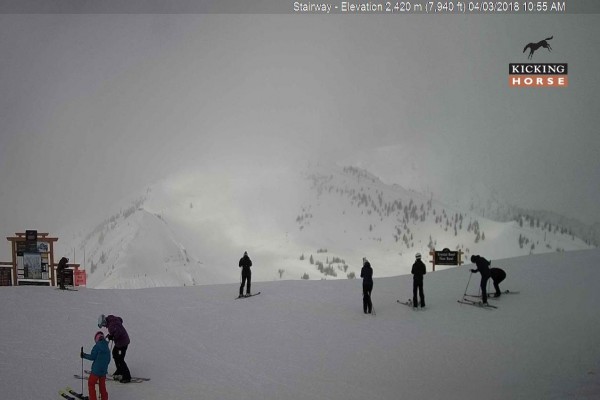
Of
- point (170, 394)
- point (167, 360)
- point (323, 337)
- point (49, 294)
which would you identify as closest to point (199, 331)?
point (167, 360)

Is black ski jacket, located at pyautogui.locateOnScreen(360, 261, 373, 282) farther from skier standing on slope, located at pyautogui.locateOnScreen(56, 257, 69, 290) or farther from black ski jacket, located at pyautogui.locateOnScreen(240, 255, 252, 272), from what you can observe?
skier standing on slope, located at pyautogui.locateOnScreen(56, 257, 69, 290)

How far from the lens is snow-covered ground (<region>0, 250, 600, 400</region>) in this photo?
12750 mm

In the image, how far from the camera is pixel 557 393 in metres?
12.2

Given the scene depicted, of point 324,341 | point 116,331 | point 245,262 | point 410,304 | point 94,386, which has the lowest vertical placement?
point 324,341

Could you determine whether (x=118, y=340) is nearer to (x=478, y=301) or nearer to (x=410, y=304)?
(x=410, y=304)

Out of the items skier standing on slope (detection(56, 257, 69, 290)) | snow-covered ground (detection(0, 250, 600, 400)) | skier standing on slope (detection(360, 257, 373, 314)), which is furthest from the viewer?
skier standing on slope (detection(56, 257, 69, 290))

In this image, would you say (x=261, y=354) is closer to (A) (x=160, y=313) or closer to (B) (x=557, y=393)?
(A) (x=160, y=313)

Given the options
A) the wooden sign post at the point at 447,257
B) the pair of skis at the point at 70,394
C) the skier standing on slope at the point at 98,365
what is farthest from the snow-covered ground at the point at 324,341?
the wooden sign post at the point at 447,257

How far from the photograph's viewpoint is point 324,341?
16406 millimetres

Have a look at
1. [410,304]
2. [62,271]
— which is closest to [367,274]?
[410,304]

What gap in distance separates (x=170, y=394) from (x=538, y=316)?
1219 centimetres

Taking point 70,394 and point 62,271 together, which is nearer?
point 70,394

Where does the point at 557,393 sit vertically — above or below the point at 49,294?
below

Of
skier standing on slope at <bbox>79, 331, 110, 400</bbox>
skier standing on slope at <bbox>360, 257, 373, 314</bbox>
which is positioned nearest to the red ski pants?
skier standing on slope at <bbox>79, 331, 110, 400</bbox>
